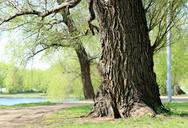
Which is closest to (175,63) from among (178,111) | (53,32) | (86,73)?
(86,73)

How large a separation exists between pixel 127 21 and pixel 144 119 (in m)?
2.93

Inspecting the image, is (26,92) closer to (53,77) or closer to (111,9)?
(53,77)

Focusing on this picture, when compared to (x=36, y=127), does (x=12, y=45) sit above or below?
above

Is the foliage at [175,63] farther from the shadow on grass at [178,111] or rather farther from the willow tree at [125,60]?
the willow tree at [125,60]

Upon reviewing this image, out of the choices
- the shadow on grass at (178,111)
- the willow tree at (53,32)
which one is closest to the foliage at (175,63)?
the willow tree at (53,32)

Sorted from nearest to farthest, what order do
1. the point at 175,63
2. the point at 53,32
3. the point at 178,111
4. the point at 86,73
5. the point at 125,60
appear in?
the point at 125,60 < the point at 178,111 < the point at 53,32 < the point at 86,73 < the point at 175,63

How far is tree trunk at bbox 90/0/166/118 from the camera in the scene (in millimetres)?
12594

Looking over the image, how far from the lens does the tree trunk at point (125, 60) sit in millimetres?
12594

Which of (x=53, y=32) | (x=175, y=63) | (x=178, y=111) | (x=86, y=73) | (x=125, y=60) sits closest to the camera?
(x=125, y=60)

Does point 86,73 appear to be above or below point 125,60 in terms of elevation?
above

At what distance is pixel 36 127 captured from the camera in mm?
→ 11727

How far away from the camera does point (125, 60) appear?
12594 mm

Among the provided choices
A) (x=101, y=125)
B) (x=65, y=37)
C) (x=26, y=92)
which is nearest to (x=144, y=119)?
→ (x=101, y=125)

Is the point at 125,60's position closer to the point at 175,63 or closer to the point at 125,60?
the point at 125,60
